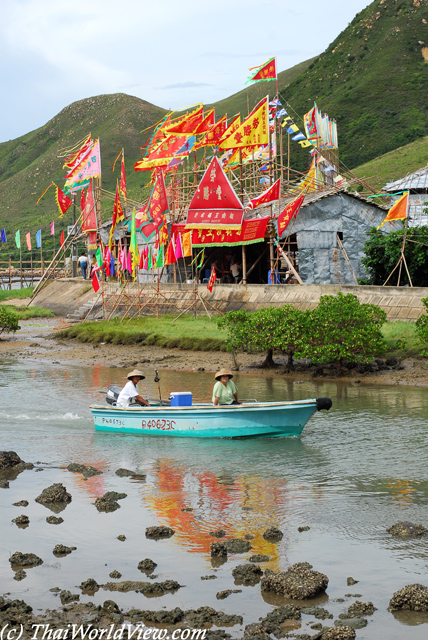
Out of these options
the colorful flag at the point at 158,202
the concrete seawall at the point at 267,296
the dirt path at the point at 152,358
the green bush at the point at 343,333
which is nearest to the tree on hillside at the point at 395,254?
the concrete seawall at the point at 267,296

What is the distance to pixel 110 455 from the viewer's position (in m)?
15.6

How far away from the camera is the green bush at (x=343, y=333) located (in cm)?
2214

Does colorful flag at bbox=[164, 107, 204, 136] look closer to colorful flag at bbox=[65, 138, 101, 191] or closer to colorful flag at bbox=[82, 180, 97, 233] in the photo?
colorful flag at bbox=[65, 138, 101, 191]

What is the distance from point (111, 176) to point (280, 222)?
86.3 m

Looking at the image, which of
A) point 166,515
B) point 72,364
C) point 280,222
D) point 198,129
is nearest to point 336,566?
point 166,515

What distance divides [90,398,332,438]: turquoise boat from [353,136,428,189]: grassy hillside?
43.6 meters

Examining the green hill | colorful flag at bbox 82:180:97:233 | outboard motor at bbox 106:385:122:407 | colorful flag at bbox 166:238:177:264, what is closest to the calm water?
outboard motor at bbox 106:385:122:407

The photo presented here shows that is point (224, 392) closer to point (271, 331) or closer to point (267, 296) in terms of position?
point (271, 331)

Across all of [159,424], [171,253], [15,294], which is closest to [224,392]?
[159,424]

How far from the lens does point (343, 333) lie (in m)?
22.3

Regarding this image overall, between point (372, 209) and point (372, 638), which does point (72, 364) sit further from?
→ point (372, 638)

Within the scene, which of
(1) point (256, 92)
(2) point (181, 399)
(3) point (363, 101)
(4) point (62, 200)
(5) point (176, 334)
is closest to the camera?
(2) point (181, 399)

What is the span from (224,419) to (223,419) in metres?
0.02

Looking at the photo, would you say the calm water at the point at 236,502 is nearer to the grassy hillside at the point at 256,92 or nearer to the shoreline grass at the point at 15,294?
the shoreline grass at the point at 15,294
